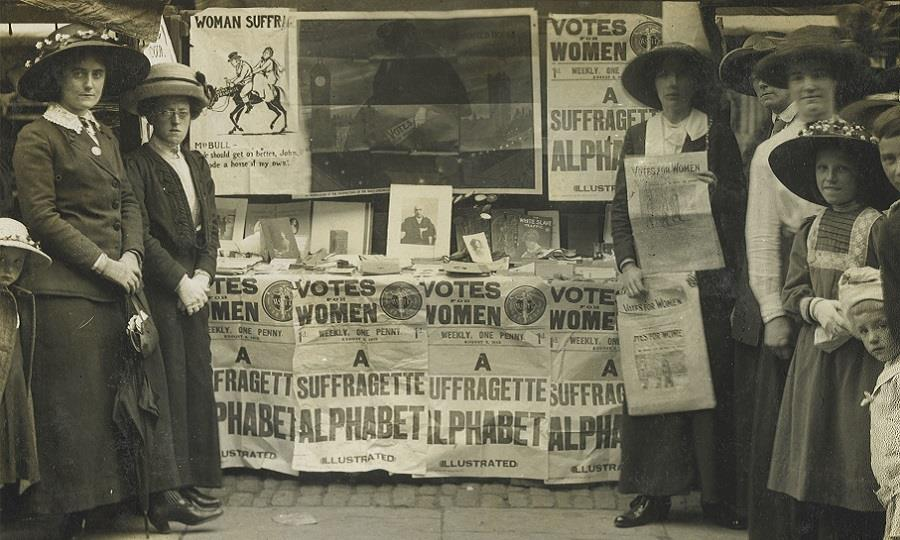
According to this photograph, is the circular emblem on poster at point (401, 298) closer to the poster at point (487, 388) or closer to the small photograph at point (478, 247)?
the poster at point (487, 388)

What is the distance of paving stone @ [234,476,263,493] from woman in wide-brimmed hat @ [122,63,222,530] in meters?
0.32

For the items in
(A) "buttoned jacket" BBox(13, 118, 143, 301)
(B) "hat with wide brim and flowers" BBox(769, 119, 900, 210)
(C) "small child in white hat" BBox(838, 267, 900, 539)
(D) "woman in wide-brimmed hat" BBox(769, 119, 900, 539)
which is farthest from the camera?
(A) "buttoned jacket" BBox(13, 118, 143, 301)

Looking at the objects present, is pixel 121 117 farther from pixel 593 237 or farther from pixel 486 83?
pixel 593 237

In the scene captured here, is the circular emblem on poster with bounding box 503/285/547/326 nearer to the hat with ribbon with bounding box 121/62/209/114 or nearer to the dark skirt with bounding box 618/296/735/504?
the dark skirt with bounding box 618/296/735/504

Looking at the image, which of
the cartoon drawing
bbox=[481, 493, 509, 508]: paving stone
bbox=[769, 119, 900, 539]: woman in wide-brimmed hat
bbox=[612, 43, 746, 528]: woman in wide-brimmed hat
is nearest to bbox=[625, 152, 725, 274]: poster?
bbox=[612, 43, 746, 528]: woman in wide-brimmed hat

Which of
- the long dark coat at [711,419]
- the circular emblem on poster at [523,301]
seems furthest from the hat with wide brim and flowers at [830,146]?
the circular emblem on poster at [523,301]

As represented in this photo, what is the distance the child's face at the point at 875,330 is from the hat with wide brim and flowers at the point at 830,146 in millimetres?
481

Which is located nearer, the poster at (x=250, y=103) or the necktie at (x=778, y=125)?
the necktie at (x=778, y=125)

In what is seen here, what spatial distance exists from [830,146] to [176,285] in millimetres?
2973

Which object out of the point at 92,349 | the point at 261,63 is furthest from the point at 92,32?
the point at 92,349

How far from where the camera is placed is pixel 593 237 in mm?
6273

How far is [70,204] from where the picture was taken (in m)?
5.12

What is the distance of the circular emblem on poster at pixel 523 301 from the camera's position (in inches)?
238

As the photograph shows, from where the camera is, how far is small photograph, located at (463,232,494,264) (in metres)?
6.18
